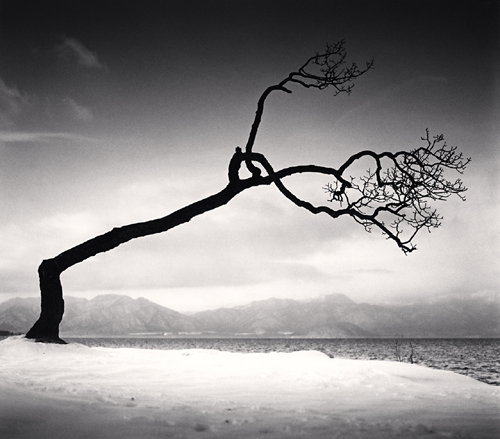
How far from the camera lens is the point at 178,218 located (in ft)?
39.0

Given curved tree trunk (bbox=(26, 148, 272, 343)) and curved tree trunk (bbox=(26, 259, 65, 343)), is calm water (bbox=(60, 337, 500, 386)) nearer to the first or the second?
curved tree trunk (bbox=(26, 148, 272, 343))

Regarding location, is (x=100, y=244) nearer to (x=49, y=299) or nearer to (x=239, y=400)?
(x=49, y=299)

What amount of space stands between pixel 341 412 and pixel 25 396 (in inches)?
124

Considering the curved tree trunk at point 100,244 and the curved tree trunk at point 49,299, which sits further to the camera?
the curved tree trunk at point 49,299

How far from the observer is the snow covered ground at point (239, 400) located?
3.65 m

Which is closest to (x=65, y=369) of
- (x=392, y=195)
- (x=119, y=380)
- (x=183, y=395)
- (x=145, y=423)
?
(x=119, y=380)

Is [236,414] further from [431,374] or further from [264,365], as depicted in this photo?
[431,374]

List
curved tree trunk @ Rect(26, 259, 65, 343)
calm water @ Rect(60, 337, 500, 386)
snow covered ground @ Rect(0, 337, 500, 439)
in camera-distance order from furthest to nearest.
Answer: calm water @ Rect(60, 337, 500, 386) → curved tree trunk @ Rect(26, 259, 65, 343) → snow covered ground @ Rect(0, 337, 500, 439)

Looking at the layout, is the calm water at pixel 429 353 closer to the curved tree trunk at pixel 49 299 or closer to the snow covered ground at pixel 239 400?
the snow covered ground at pixel 239 400

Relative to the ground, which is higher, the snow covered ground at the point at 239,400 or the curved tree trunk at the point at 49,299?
the curved tree trunk at the point at 49,299


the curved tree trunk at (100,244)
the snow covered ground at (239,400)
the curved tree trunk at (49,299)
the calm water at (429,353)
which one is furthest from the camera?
the calm water at (429,353)

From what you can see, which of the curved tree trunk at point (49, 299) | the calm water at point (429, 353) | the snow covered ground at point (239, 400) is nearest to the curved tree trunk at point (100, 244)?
the curved tree trunk at point (49, 299)

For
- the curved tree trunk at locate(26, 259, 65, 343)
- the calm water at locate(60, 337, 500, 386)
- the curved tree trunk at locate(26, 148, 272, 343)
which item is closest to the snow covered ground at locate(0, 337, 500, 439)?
the curved tree trunk at locate(26, 259, 65, 343)

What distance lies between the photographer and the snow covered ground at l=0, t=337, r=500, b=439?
3654mm
